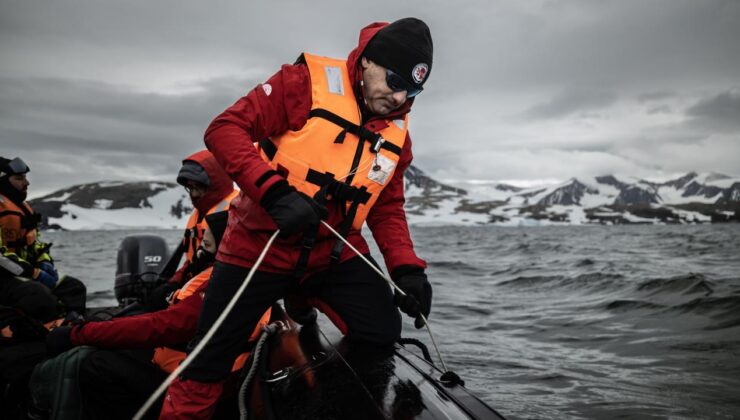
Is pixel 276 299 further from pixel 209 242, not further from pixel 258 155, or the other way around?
pixel 209 242

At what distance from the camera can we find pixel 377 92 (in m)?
2.47

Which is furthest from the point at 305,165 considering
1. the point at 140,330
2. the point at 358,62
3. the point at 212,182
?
the point at 212,182

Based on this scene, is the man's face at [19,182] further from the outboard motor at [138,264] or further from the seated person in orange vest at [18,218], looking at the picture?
the outboard motor at [138,264]

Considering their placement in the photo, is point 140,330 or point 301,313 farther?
point 301,313

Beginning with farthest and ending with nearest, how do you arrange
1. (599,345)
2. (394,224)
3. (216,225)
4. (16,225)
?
(599,345) < (16,225) < (216,225) < (394,224)

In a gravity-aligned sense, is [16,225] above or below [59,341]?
above

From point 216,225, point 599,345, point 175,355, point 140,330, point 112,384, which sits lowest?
point 599,345

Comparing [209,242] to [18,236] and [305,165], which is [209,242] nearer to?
[305,165]

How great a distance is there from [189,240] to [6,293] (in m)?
1.55

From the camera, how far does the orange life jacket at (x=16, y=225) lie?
5254 millimetres

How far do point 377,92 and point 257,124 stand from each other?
0.69 meters

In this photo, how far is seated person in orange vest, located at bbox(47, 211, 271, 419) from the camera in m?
2.65

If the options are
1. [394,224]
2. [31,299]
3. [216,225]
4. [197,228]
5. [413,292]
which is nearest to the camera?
[413,292]

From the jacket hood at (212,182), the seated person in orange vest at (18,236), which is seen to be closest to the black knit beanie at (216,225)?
the jacket hood at (212,182)
